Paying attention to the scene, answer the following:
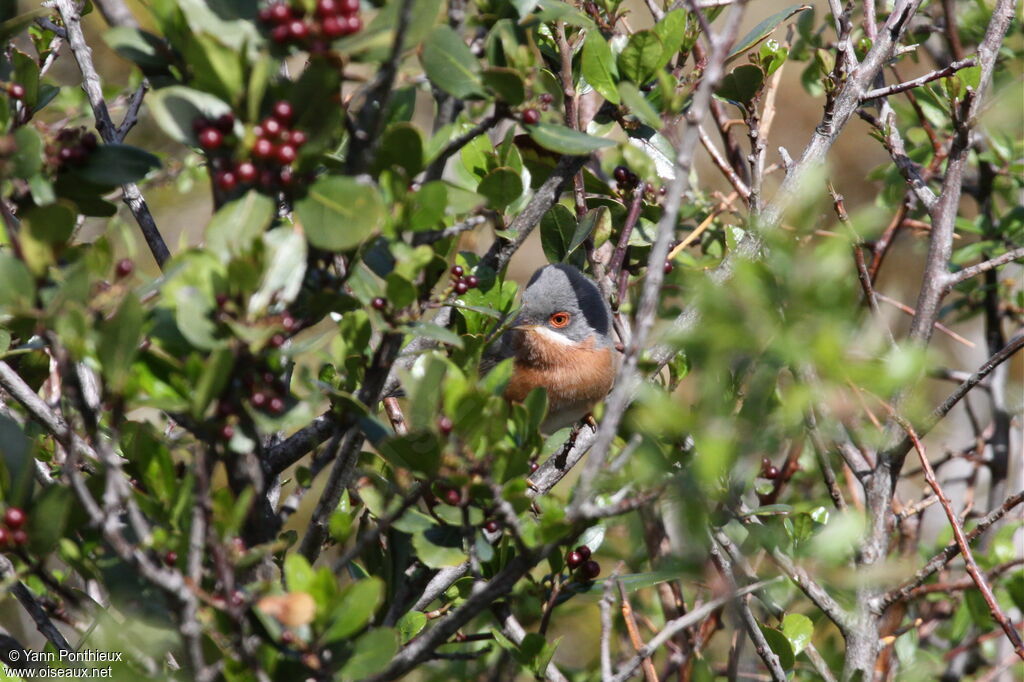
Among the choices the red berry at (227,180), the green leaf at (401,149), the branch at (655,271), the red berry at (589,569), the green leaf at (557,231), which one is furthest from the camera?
the green leaf at (557,231)

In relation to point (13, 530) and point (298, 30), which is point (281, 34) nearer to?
point (298, 30)

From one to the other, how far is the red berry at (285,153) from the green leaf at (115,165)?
17.1 inches

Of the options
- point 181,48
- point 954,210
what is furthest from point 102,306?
point 954,210

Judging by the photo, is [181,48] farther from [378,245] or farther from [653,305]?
[653,305]

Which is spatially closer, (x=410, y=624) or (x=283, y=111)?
(x=283, y=111)

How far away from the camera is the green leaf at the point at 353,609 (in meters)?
1.60

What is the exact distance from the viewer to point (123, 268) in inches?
63.7

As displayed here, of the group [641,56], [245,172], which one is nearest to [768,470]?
[641,56]

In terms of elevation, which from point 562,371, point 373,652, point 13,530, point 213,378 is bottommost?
point 562,371

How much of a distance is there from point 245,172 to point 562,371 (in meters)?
2.63

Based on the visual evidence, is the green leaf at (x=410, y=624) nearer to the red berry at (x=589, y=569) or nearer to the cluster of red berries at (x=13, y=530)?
the red berry at (x=589, y=569)

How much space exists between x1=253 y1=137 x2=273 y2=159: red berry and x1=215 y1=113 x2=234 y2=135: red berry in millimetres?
60

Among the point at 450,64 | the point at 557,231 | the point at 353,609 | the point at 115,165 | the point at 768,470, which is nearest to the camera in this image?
the point at 353,609

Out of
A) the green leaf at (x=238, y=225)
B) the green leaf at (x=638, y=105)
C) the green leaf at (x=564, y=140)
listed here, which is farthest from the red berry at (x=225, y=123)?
the green leaf at (x=638, y=105)
